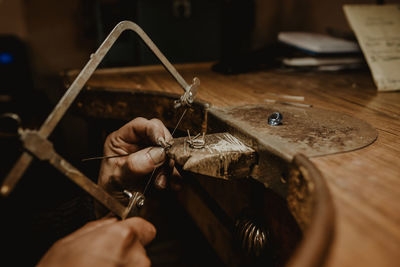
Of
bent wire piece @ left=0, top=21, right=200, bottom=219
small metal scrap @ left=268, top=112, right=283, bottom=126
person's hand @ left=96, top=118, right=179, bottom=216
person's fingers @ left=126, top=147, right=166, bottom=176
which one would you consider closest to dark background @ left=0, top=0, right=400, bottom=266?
person's hand @ left=96, top=118, right=179, bottom=216

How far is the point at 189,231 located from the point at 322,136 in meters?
1.74

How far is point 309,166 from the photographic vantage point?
21.2 inches

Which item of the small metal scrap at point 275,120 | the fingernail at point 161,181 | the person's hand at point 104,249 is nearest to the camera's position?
the person's hand at point 104,249

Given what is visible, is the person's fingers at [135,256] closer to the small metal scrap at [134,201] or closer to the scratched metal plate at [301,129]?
the small metal scrap at [134,201]

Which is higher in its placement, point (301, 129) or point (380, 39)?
point (380, 39)

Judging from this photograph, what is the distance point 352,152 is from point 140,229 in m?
0.50

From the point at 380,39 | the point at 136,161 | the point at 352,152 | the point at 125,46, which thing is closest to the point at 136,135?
the point at 136,161

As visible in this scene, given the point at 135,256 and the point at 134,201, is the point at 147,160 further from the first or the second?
the point at 135,256

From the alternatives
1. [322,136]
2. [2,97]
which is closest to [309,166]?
[322,136]

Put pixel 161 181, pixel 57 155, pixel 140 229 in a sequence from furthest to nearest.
Result: pixel 161 181 < pixel 140 229 < pixel 57 155

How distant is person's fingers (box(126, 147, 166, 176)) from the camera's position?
0.82 m

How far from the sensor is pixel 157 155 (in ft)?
2.71

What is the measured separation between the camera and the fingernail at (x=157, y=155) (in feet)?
2.69

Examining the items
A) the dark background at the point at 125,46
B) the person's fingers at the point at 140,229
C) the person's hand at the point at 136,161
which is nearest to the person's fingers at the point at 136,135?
the person's hand at the point at 136,161
